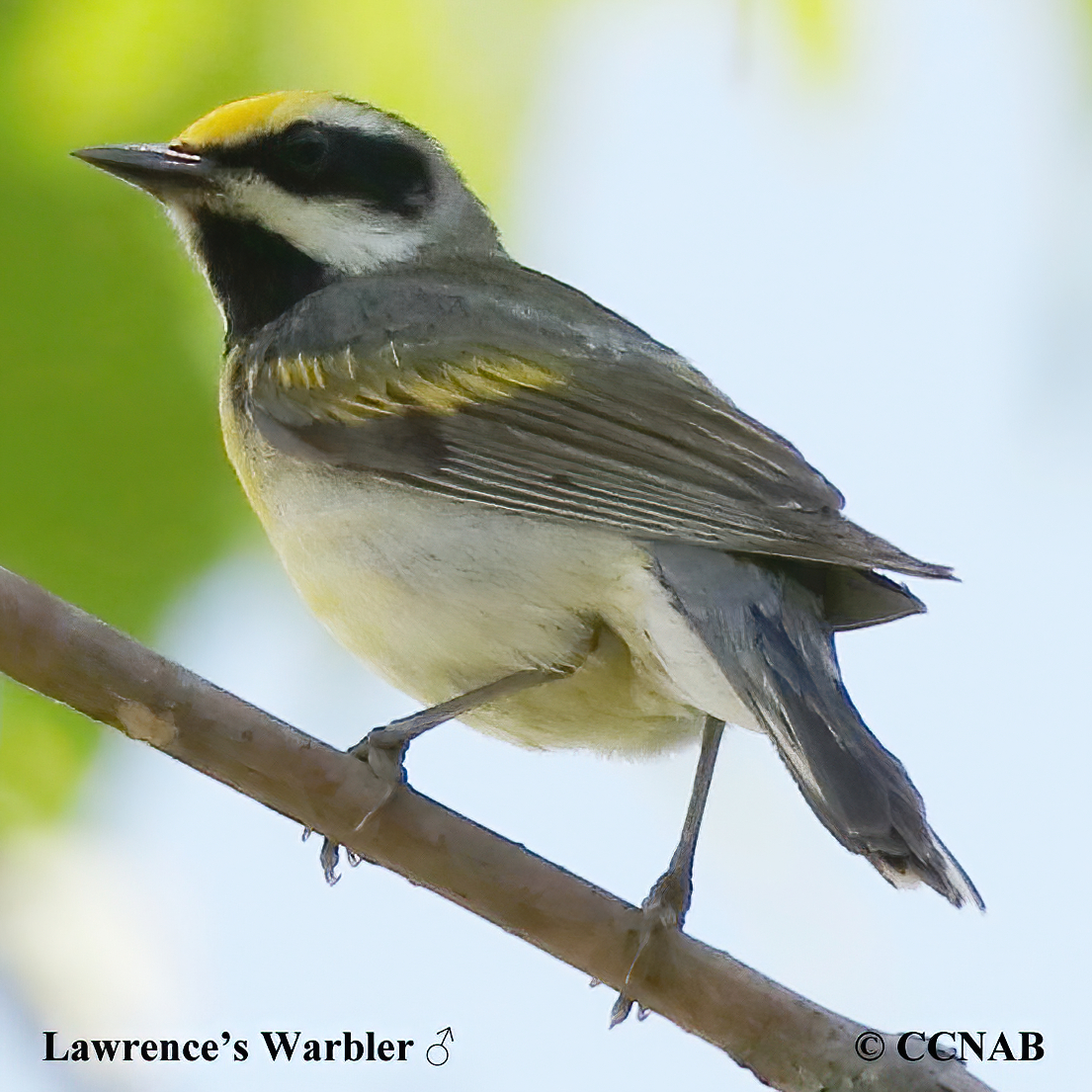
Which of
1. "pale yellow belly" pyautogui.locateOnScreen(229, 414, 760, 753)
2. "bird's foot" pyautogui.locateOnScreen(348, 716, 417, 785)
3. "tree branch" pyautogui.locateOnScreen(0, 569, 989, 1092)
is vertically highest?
"pale yellow belly" pyautogui.locateOnScreen(229, 414, 760, 753)

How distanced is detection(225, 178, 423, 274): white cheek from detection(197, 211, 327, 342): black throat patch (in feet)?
0.09

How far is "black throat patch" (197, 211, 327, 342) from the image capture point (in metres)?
3.93

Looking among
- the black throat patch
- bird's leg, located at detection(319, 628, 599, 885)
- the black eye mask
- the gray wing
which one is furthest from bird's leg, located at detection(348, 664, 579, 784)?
the black eye mask

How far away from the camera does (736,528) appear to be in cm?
Result: 295

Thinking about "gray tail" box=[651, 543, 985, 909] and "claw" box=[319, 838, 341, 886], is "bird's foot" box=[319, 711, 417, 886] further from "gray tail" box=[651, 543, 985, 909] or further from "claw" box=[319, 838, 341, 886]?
"gray tail" box=[651, 543, 985, 909]

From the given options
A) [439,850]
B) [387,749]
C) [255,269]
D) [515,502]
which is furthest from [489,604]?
[255,269]

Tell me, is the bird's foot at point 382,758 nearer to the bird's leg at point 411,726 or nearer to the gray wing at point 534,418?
the bird's leg at point 411,726

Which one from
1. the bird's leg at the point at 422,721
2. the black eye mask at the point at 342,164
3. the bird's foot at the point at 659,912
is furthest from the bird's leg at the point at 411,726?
the black eye mask at the point at 342,164

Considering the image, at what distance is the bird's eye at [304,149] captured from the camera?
3.90m

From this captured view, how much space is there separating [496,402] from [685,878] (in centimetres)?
104

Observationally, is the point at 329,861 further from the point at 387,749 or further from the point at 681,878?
the point at 681,878

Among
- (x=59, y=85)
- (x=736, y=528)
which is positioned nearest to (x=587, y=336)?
(x=736, y=528)

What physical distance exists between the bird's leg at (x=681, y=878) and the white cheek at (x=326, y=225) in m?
1.46

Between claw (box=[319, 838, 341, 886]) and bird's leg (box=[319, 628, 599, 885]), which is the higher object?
bird's leg (box=[319, 628, 599, 885])
